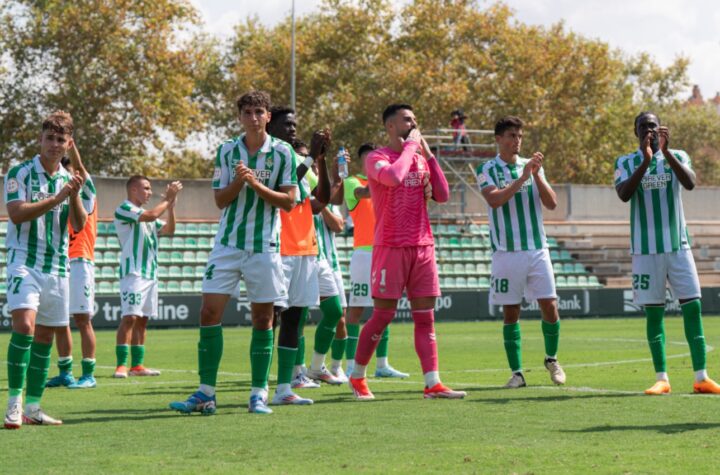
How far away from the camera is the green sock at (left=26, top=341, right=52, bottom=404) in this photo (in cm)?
841

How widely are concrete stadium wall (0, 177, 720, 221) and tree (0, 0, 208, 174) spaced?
49.1 ft

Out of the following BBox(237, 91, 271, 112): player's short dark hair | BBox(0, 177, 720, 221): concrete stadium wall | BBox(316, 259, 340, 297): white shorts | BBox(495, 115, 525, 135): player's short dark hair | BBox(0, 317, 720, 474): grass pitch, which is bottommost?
BBox(0, 317, 720, 474): grass pitch

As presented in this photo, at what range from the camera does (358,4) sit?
191ft

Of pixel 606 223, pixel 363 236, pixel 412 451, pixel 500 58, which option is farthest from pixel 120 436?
pixel 500 58

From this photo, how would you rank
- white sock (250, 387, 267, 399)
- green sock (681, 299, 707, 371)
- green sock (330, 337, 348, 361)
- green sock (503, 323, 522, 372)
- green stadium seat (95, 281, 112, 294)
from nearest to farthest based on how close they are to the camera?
white sock (250, 387, 267, 399) < green sock (681, 299, 707, 371) < green sock (503, 323, 522, 372) < green sock (330, 337, 348, 361) < green stadium seat (95, 281, 112, 294)

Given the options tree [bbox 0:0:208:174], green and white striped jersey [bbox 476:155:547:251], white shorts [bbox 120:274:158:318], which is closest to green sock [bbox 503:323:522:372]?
green and white striped jersey [bbox 476:155:547:251]

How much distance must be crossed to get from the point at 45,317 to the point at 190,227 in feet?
78.4

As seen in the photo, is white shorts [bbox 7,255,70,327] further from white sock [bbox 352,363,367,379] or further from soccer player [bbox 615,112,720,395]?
soccer player [bbox 615,112,720,395]

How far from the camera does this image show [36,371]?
840 cm

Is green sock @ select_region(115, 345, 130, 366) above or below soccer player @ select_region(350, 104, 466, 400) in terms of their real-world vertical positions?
below

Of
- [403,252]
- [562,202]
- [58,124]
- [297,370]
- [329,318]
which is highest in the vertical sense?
[562,202]

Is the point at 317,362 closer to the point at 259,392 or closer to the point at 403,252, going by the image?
the point at 403,252

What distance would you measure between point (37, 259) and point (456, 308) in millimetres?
21372

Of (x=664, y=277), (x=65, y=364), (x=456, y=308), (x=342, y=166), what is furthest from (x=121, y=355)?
(x=456, y=308)
